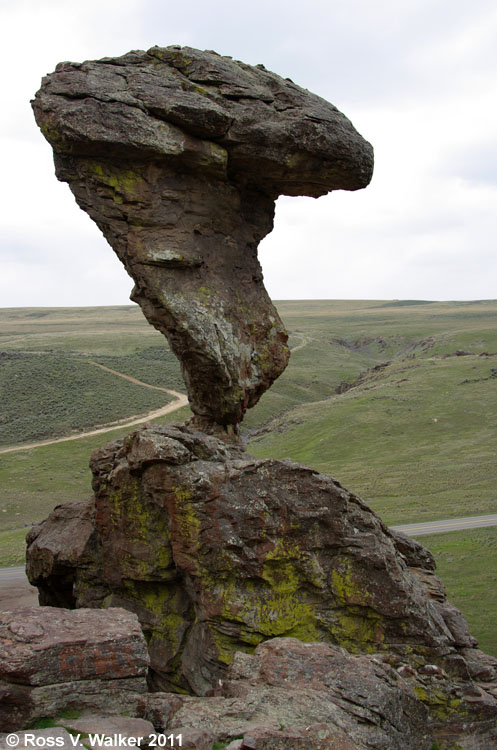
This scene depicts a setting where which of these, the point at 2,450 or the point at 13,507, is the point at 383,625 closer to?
the point at 13,507

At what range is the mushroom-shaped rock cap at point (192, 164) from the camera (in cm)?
2016

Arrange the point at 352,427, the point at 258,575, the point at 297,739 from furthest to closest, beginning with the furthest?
1. the point at 352,427
2. the point at 258,575
3. the point at 297,739

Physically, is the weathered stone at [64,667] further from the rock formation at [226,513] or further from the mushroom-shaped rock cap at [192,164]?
the mushroom-shaped rock cap at [192,164]

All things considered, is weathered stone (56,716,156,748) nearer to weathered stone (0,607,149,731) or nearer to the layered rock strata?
weathered stone (0,607,149,731)

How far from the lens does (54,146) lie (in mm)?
20594

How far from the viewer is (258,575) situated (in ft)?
54.5

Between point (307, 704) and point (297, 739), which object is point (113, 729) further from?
point (307, 704)

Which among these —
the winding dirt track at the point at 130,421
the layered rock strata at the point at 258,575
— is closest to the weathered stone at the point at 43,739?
the layered rock strata at the point at 258,575

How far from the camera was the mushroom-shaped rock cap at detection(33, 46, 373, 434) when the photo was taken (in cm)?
2016

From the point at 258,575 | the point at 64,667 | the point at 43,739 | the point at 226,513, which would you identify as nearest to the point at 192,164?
the point at 226,513

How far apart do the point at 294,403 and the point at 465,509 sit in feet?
153

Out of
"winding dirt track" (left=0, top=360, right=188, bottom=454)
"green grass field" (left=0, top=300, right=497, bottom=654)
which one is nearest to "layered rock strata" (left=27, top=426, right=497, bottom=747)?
"green grass field" (left=0, top=300, right=497, bottom=654)

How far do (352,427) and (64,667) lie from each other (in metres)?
58.8

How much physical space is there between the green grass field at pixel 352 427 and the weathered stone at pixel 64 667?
16045mm
